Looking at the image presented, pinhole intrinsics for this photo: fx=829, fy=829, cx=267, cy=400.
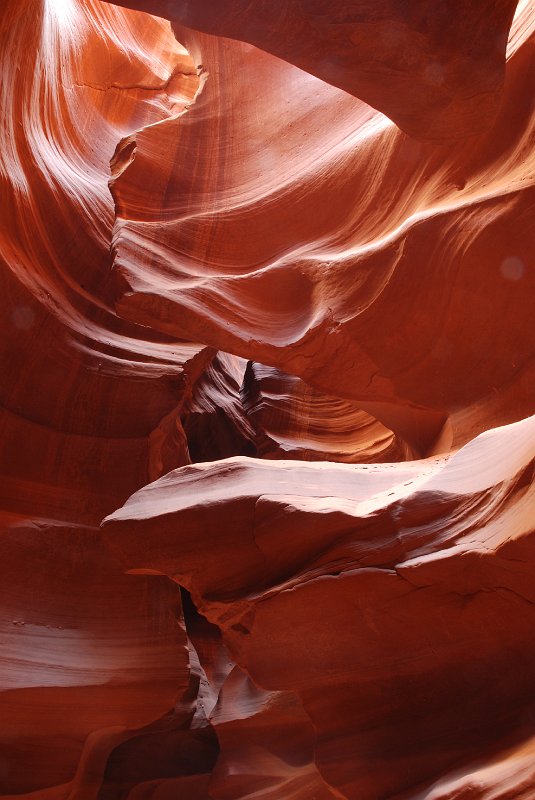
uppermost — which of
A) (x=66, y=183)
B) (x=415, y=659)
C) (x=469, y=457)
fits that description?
(x=66, y=183)

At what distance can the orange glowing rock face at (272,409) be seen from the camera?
2955mm

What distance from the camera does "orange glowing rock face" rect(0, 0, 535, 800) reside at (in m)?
2.96

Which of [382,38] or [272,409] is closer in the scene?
[382,38]

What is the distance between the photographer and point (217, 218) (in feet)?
17.6

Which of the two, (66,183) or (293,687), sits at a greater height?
(66,183)

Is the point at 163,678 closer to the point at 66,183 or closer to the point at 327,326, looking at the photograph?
the point at 327,326

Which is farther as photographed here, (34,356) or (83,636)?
(34,356)

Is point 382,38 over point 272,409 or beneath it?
beneath

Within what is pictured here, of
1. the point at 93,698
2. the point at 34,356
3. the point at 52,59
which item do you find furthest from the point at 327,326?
the point at 52,59

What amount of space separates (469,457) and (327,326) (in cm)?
137

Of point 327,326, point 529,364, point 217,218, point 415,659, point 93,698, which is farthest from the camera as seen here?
point 217,218

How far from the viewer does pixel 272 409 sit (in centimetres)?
754

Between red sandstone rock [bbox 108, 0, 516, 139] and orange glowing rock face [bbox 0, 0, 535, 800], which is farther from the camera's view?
orange glowing rock face [bbox 0, 0, 535, 800]

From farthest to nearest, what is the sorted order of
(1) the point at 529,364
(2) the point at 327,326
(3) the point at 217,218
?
(3) the point at 217,218
(2) the point at 327,326
(1) the point at 529,364
